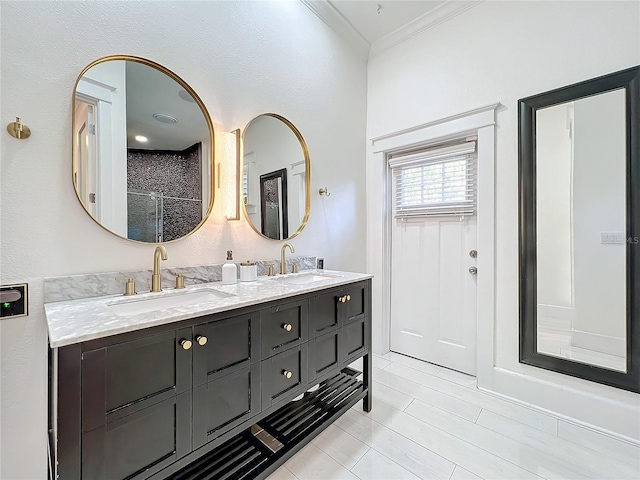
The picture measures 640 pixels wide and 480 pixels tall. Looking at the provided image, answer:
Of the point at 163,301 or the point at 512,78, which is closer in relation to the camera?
the point at 163,301

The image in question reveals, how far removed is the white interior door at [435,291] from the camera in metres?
2.42

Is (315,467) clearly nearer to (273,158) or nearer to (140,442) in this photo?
(140,442)

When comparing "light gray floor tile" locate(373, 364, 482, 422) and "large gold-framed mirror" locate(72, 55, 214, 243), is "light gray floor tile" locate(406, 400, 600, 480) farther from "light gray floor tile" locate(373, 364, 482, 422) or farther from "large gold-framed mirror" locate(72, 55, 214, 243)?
"large gold-framed mirror" locate(72, 55, 214, 243)

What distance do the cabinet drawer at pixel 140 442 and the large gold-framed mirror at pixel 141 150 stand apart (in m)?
0.83

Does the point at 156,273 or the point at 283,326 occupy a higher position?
the point at 156,273

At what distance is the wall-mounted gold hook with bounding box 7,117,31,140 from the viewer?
1.08 m

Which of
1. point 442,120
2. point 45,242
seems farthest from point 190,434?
point 442,120

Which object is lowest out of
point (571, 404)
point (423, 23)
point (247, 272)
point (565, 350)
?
point (571, 404)

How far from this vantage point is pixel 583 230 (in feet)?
6.03

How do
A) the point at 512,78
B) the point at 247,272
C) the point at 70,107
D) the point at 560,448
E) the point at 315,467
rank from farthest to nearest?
the point at 512,78 → the point at 247,272 → the point at 560,448 → the point at 315,467 → the point at 70,107

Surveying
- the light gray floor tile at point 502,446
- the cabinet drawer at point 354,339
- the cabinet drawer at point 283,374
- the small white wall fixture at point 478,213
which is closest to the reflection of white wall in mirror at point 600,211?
the small white wall fixture at point 478,213

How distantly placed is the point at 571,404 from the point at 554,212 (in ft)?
4.11

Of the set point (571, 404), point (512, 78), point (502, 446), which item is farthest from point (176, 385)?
point (512, 78)

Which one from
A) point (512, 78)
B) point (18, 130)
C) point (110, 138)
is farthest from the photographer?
point (512, 78)
